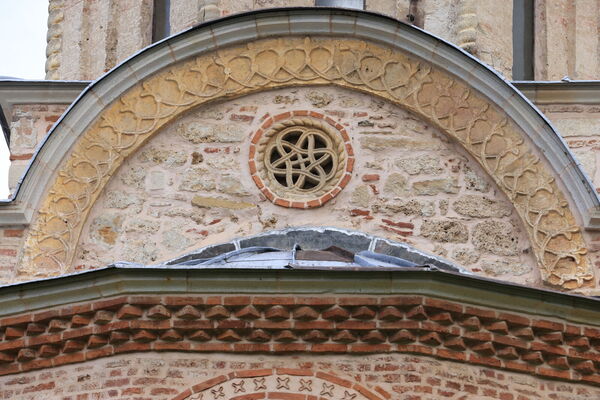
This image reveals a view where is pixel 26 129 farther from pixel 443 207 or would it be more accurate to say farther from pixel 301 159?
pixel 443 207

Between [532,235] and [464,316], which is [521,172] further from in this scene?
[464,316]

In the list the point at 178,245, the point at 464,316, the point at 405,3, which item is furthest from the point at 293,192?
the point at 405,3

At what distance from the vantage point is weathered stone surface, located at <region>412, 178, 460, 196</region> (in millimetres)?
15844

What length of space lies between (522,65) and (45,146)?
496cm

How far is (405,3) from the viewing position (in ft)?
60.7

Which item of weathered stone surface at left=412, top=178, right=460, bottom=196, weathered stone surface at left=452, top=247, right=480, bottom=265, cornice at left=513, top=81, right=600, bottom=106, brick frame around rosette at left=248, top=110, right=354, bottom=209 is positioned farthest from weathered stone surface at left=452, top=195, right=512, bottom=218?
cornice at left=513, top=81, right=600, bottom=106

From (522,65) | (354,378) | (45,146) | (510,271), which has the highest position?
(522,65)

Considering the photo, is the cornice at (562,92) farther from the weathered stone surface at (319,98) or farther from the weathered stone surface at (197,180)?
the weathered stone surface at (197,180)

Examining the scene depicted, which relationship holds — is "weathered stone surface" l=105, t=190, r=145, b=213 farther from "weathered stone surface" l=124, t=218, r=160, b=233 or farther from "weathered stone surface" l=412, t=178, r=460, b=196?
"weathered stone surface" l=412, t=178, r=460, b=196

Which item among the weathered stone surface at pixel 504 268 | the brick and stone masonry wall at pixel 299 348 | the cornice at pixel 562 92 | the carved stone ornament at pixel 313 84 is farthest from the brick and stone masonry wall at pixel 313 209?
the brick and stone masonry wall at pixel 299 348

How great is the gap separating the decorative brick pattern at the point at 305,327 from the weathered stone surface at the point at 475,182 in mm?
1768

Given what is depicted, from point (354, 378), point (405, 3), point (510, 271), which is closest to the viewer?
point (354, 378)

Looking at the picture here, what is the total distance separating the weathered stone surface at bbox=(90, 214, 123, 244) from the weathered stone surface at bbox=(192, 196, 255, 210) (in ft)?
1.95

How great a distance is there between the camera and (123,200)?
15906 mm
